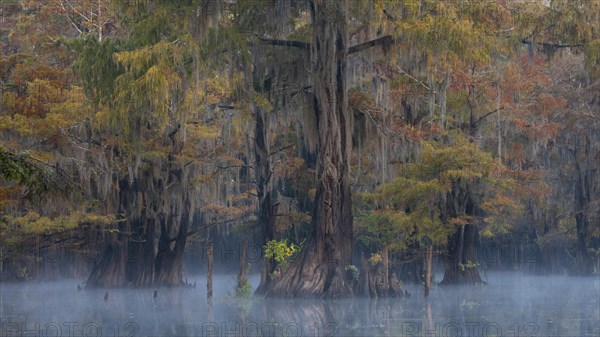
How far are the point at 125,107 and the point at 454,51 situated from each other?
852 centimetres

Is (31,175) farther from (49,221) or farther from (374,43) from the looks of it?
(49,221)

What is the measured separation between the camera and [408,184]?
3000 centimetres

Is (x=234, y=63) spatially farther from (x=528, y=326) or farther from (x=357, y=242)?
(x=357, y=242)

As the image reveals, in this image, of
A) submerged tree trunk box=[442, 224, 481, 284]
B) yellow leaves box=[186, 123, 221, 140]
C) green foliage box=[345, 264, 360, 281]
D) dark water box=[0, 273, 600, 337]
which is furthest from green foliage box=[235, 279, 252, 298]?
submerged tree trunk box=[442, 224, 481, 284]

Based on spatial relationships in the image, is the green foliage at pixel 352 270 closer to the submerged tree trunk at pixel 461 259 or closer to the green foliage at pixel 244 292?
the green foliage at pixel 244 292

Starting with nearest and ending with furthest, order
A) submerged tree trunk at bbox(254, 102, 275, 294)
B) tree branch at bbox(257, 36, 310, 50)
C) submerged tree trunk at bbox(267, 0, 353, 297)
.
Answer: submerged tree trunk at bbox(267, 0, 353, 297)
tree branch at bbox(257, 36, 310, 50)
submerged tree trunk at bbox(254, 102, 275, 294)

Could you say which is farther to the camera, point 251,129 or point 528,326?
point 251,129

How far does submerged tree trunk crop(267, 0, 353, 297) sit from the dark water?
76cm

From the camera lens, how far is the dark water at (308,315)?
18125 mm

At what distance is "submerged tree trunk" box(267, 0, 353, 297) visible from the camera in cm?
2642

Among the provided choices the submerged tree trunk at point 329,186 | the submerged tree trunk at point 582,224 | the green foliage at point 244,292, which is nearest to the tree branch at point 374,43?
the submerged tree trunk at point 329,186

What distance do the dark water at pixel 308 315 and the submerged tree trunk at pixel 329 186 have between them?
76 centimetres

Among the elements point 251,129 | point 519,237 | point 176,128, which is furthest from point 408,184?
point 519,237

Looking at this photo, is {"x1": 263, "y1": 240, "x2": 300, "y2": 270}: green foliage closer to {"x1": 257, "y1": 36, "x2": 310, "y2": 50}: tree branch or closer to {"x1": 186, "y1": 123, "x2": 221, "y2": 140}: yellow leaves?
{"x1": 186, "y1": 123, "x2": 221, "y2": 140}: yellow leaves
